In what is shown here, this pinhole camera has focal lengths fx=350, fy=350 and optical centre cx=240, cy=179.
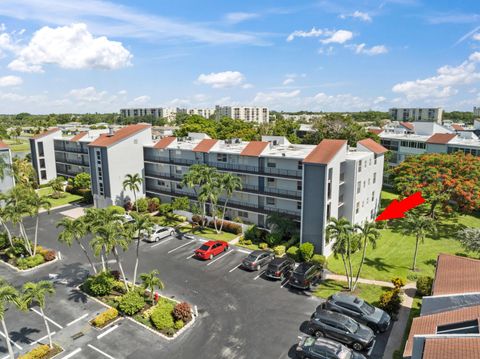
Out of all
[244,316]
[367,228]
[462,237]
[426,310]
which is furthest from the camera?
[462,237]

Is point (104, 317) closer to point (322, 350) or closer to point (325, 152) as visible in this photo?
point (322, 350)

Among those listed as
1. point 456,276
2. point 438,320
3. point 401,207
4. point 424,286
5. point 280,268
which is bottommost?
point 280,268

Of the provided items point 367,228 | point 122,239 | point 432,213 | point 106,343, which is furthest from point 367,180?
point 106,343

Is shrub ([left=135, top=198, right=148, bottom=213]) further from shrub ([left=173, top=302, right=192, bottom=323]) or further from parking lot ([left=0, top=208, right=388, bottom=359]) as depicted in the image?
shrub ([left=173, top=302, right=192, bottom=323])

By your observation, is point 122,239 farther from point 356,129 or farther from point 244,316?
point 356,129

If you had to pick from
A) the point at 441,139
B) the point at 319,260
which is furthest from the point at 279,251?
the point at 441,139

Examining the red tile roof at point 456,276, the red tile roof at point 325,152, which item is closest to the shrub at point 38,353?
the red tile roof at point 456,276
